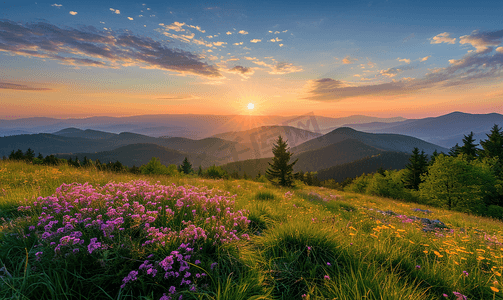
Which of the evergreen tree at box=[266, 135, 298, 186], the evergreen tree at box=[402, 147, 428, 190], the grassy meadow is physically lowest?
the evergreen tree at box=[402, 147, 428, 190]

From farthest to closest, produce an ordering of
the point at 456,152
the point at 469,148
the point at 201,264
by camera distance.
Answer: the point at 456,152, the point at 469,148, the point at 201,264

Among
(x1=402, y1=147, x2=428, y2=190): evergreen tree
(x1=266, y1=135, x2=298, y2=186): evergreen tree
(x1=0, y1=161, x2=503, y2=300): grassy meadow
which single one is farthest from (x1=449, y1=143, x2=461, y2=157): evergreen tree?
(x1=0, y1=161, x2=503, y2=300): grassy meadow

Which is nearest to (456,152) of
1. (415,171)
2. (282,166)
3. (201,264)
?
(415,171)

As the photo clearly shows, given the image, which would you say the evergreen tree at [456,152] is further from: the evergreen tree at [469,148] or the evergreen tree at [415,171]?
the evergreen tree at [415,171]

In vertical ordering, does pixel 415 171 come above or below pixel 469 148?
below

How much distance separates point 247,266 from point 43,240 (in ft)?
9.48

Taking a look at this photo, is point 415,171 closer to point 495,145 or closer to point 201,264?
point 495,145

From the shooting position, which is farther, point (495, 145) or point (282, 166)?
point (495, 145)

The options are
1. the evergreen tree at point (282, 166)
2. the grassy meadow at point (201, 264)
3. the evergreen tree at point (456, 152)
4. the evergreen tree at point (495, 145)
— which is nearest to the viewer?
the grassy meadow at point (201, 264)

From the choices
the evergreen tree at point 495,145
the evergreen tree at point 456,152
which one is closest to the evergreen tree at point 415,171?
the evergreen tree at point 456,152

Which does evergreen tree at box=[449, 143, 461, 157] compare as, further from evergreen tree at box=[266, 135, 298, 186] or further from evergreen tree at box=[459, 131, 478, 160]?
evergreen tree at box=[266, 135, 298, 186]

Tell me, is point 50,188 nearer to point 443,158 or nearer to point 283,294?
point 283,294

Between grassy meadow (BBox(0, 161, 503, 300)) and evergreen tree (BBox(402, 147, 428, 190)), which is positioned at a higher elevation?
grassy meadow (BBox(0, 161, 503, 300))

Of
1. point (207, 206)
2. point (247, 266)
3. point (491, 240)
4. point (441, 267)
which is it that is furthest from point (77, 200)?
point (491, 240)
